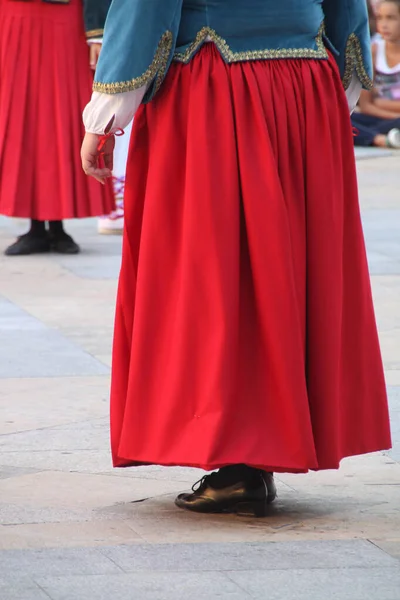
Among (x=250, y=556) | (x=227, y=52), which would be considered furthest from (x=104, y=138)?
(x=250, y=556)

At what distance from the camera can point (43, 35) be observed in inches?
299

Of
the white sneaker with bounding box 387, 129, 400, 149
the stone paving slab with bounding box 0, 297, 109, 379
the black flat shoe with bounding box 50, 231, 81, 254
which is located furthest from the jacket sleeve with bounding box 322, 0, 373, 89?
the white sneaker with bounding box 387, 129, 400, 149

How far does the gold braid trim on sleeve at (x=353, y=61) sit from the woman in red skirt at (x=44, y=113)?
397 centimetres

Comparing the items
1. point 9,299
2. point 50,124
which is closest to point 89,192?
point 50,124

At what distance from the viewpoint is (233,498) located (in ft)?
12.0

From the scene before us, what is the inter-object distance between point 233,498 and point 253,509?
56mm

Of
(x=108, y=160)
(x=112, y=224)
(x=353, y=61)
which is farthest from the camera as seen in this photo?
(x=112, y=224)

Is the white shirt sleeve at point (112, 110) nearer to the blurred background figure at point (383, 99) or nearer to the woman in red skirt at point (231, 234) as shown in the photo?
the woman in red skirt at point (231, 234)

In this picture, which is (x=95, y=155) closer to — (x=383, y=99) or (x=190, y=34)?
(x=190, y=34)

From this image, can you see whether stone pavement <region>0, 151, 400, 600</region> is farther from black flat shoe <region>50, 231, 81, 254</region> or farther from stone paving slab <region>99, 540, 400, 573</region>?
black flat shoe <region>50, 231, 81, 254</region>

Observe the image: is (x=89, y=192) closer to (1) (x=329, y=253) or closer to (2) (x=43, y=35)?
(2) (x=43, y=35)

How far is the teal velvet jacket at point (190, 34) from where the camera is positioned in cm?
347

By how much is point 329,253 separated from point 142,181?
49 cm

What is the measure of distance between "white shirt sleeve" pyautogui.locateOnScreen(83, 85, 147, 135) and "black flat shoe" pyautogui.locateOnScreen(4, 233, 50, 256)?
4362 millimetres
